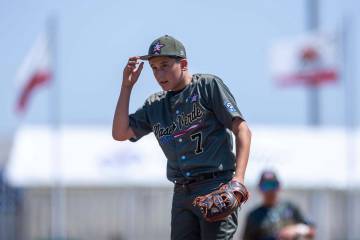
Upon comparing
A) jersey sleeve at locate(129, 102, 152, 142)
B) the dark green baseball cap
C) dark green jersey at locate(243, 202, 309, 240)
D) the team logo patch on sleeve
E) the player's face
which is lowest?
dark green jersey at locate(243, 202, 309, 240)

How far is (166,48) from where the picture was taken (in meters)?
5.85

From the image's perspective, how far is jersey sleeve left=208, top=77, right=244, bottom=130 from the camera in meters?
5.77

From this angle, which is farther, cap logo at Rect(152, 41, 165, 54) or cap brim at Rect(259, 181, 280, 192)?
cap brim at Rect(259, 181, 280, 192)

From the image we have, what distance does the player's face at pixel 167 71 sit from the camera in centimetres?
590

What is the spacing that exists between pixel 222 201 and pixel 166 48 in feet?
3.56

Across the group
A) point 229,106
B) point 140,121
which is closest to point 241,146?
point 229,106

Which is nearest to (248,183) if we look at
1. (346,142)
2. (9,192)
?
(346,142)

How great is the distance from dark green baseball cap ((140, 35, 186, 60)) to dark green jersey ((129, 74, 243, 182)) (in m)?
0.26

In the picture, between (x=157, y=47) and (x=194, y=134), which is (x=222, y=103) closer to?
(x=194, y=134)

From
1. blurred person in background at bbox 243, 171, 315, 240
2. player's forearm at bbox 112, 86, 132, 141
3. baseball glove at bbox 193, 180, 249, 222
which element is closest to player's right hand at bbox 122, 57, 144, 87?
player's forearm at bbox 112, 86, 132, 141

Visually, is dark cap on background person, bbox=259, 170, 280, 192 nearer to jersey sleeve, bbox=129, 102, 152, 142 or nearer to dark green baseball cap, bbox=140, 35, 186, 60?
jersey sleeve, bbox=129, 102, 152, 142

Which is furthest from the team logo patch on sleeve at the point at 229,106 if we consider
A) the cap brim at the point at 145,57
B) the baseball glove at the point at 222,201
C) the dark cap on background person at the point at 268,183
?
the dark cap on background person at the point at 268,183

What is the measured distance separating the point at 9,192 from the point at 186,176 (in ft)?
54.6

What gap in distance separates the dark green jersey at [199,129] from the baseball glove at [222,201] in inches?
12.4
